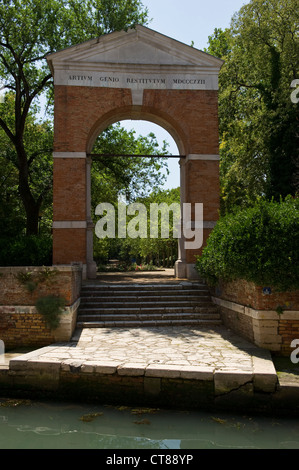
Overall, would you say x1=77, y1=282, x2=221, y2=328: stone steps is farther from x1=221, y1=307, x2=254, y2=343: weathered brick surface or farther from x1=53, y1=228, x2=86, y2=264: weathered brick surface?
x1=53, y1=228, x2=86, y2=264: weathered brick surface

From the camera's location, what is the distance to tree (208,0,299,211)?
1545 centimetres

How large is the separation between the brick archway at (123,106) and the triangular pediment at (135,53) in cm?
3

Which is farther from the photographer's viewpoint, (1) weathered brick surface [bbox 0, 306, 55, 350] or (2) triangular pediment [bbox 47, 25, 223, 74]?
(2) triangular pediment [bbox 47, 25, 223, 74]

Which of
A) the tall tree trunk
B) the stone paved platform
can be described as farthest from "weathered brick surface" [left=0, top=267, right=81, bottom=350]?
the tall tree trunk

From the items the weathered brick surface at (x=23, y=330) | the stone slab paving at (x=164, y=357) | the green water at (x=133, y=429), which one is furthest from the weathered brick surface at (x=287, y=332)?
the weathered brick surface at (x=23, y=330)

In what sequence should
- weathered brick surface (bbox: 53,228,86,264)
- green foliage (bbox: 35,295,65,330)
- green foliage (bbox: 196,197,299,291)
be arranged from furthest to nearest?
weathered brick surface (bbox: 53,228,86,264) < green foliage (bbox: 35,295,65,330) < green foliage (bbox: 196,197,299,291)

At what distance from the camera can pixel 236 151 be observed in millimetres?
18609

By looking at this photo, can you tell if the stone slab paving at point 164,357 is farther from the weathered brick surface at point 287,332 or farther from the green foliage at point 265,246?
the green foliage at point 265,246

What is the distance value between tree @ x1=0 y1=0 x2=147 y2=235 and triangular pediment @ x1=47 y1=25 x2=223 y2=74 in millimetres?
1630

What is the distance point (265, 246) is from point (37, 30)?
41.8 feet

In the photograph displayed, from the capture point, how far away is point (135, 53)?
13070 millimetres

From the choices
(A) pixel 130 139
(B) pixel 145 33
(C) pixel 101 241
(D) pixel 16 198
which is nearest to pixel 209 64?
(B) pixel 145 33

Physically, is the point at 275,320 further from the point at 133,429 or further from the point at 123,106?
the point at 123,106

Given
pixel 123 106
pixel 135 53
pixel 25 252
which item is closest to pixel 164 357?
pixel 25 252
